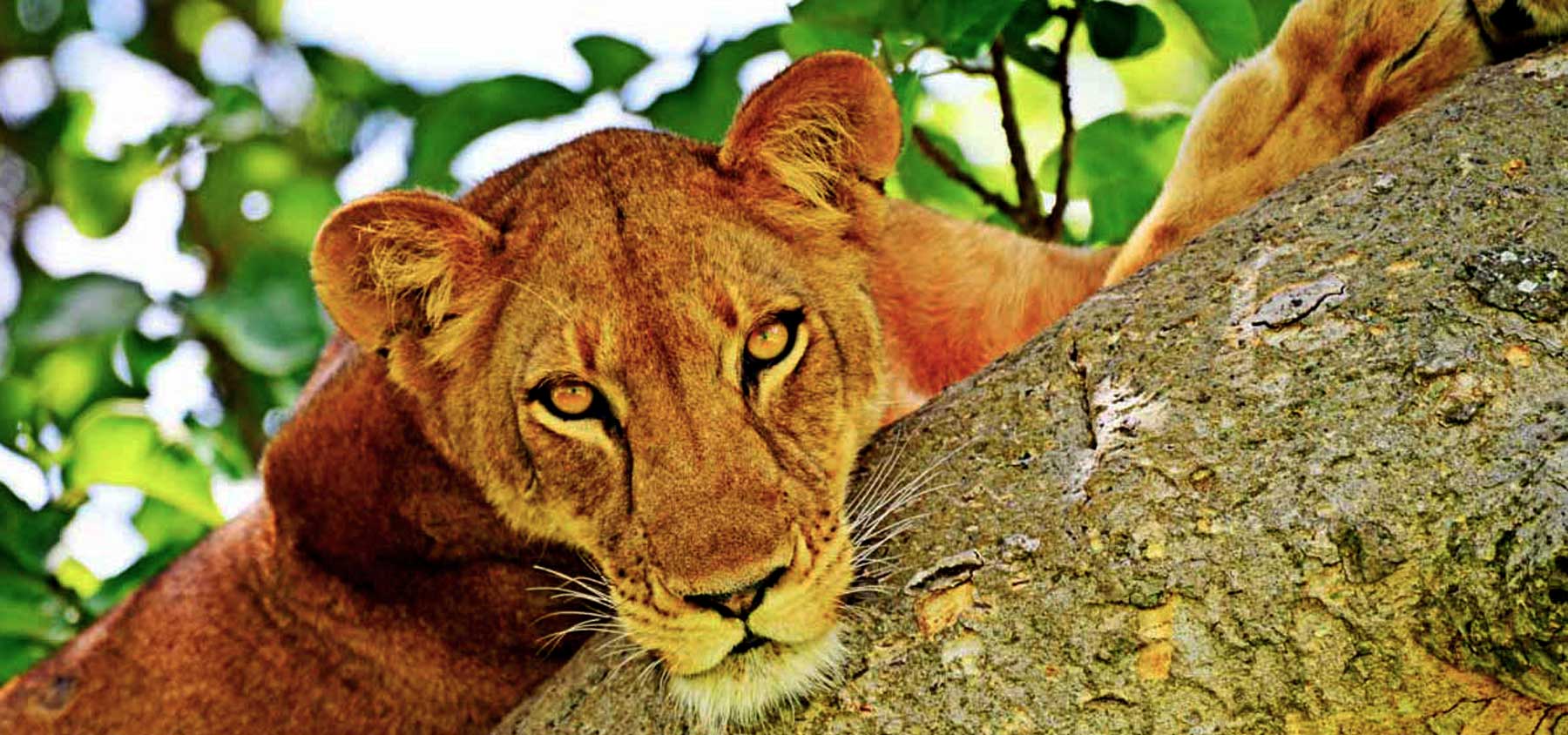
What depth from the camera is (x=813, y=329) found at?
3.52 m

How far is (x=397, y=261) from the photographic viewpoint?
3727mm

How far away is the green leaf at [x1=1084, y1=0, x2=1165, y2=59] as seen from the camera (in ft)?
13.1

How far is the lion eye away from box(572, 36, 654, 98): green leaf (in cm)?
127

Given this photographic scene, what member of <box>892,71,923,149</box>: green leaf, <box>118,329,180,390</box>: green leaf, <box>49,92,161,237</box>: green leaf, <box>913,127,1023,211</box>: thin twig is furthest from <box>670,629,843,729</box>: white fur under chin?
<box>49,92,161,237</box>: green leaf

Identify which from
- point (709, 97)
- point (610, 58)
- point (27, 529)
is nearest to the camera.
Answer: point (709, 97)

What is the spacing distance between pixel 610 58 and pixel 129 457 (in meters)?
2.06

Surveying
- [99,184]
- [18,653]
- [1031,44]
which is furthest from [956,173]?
[18,653]

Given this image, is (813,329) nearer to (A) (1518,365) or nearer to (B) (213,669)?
(A) (1518,365)

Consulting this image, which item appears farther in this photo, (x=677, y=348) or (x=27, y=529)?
(x=27, y=529)

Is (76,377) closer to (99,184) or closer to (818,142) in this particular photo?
(99,184)

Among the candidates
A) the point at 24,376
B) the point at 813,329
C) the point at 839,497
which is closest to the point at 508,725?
the point at 839,497

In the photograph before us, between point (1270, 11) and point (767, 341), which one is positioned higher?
point (1270, 11)

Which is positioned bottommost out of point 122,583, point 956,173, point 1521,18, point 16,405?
point 122,583

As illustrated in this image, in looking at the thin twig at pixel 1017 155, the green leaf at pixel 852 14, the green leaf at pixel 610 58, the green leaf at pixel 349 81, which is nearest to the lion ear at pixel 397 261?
the green leaf at pixel 610 58
